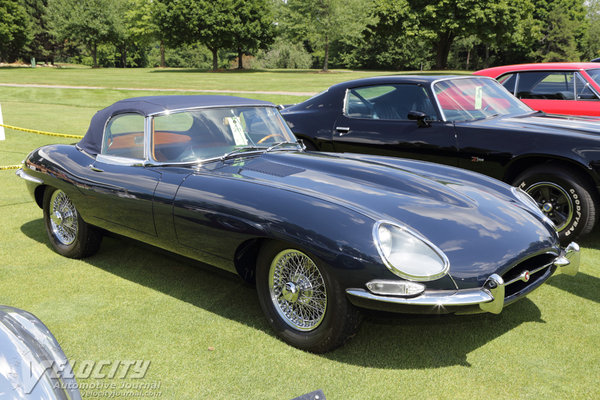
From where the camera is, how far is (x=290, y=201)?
3.08 meters

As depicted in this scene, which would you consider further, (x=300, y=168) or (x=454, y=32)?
(x=454, y=32)

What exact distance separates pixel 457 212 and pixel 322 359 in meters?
1.18

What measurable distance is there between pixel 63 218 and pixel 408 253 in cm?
325

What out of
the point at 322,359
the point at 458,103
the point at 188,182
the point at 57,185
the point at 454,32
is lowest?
the point at 322,359

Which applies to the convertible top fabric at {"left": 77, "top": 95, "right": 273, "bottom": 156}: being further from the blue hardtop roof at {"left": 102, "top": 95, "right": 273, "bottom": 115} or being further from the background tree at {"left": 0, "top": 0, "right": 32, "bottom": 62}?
the background tree at {"left": 0, "top": 0, "right": 32, "bottom": 62}

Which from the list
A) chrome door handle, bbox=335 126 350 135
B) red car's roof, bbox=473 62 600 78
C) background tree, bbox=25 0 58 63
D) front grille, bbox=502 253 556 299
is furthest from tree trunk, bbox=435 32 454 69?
background tree, bbox=25 0 58 63

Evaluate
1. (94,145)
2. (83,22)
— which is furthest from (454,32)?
(94,145)

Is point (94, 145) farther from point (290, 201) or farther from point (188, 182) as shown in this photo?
point (290, 201)

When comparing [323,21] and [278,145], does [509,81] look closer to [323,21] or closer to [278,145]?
[278,145]

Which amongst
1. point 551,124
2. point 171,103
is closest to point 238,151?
point 171,103

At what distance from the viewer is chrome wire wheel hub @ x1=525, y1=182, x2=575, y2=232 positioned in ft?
16.2

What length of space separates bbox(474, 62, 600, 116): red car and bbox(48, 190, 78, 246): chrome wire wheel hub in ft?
20.6

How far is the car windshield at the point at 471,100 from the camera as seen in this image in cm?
579

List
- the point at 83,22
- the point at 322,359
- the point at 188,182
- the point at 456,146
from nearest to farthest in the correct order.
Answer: the point at 322,359, the point at 188,182, the point at 456,146, the point at 83,22
